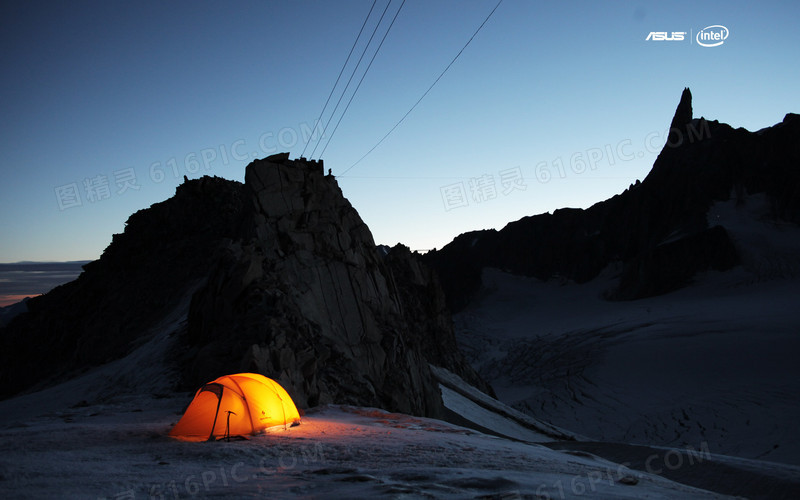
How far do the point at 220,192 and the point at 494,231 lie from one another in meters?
88.9

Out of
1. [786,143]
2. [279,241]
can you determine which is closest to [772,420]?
[279,241]

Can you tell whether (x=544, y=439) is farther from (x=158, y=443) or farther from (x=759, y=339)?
(x=759, y=339)

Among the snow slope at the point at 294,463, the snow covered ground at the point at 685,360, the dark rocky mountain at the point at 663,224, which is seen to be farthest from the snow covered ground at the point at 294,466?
the dark rocky mountain at the point at 663,224

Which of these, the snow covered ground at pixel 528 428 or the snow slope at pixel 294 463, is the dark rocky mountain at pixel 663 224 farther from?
the snow slope at pixel 294 463

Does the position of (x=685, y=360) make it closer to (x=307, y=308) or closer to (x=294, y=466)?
(x=307, y=308)

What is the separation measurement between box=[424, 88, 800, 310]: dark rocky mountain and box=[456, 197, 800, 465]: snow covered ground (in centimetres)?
338

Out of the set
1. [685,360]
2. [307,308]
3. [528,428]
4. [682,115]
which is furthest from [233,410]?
[682,115]

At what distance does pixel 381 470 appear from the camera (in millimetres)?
7234

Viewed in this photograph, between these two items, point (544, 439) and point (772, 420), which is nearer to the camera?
point (544, 439)

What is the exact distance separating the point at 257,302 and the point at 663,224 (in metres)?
80.7

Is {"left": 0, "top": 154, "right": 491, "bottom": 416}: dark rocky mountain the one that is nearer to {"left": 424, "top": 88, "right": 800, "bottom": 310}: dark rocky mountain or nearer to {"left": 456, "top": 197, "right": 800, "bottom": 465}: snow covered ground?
{"left": 456, "top": 197, "right": 800, "bottom": 465}: snow covered ground

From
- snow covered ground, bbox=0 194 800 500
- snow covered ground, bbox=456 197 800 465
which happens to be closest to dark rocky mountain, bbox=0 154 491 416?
snow covered ground, bbox=0 194 800 500

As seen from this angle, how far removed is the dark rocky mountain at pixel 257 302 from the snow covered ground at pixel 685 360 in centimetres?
1237

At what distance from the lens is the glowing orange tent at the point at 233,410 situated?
32.7 feet
